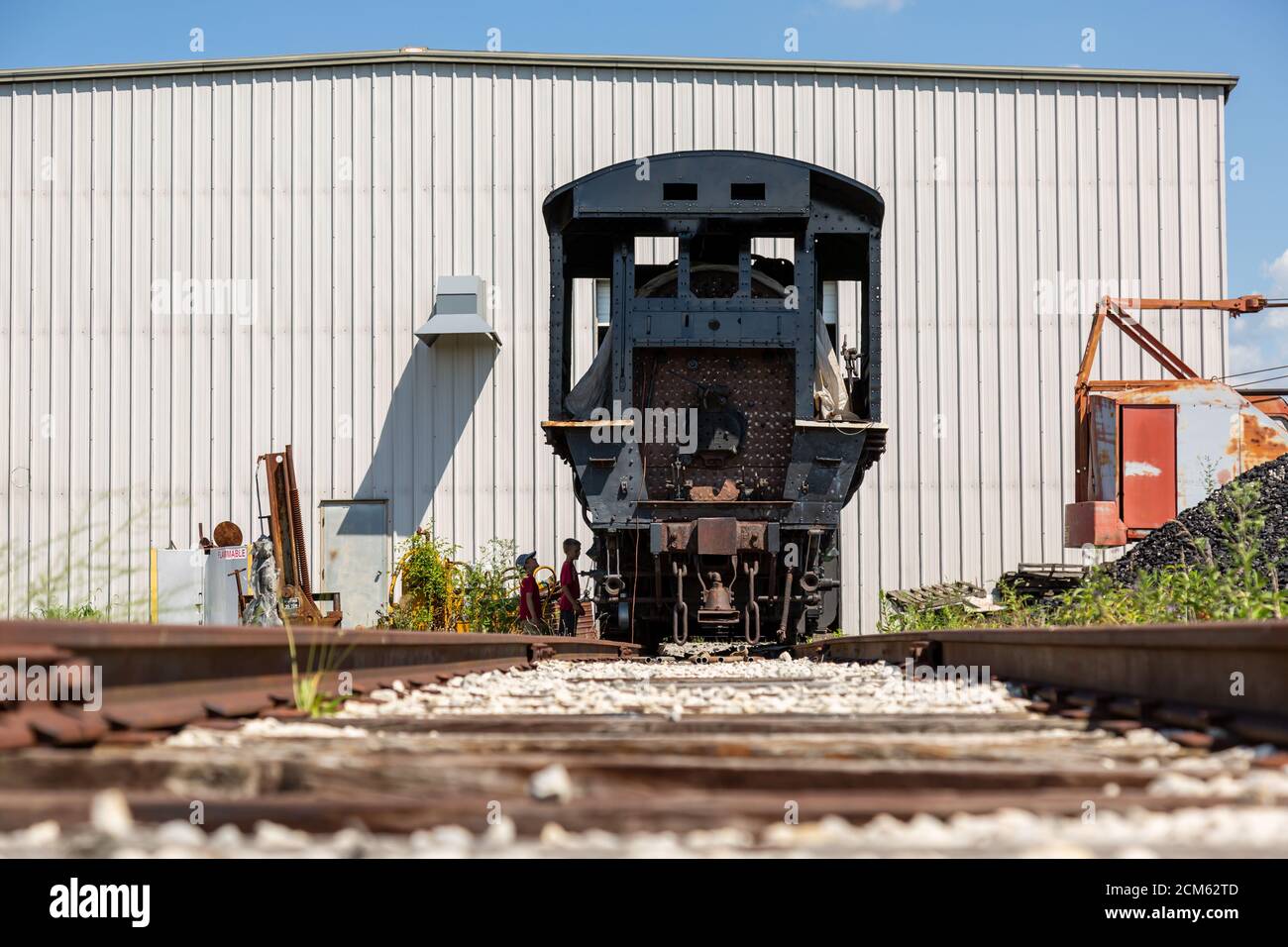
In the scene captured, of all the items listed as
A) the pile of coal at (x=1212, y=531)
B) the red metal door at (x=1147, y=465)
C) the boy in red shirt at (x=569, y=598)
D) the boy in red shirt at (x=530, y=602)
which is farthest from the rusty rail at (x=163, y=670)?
the red metal door at (x=1147, y=465)

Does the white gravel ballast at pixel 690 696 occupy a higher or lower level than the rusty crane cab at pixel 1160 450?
lower

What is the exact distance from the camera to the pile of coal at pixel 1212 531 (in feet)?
28.4

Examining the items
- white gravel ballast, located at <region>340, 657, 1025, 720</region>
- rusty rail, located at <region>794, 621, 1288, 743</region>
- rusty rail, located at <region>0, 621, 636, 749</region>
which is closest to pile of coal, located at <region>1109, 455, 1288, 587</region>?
white gravel ballast, located at <region>340, 657, 1025, 720</region>

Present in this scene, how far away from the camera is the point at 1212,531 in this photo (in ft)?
31.6

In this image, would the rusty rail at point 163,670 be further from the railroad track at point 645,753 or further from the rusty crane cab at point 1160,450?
the rusty crane cab at point 1160,450

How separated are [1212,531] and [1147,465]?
2.15 m

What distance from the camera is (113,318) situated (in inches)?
662

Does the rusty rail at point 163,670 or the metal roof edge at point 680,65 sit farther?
Result: the metal roof edge at point 680,65

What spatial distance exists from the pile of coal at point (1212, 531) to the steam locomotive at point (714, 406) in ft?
7.83

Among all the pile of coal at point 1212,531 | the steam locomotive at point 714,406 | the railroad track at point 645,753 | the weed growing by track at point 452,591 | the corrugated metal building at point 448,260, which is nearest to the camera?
the railroad track at point 645,753

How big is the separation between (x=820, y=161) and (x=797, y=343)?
7.63 meters

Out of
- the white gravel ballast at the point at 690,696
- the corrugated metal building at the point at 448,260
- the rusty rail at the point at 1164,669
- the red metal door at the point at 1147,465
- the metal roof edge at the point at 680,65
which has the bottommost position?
the white gravel ballast at the point at 690,696

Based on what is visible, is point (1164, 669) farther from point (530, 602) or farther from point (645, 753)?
point (530, 602)
